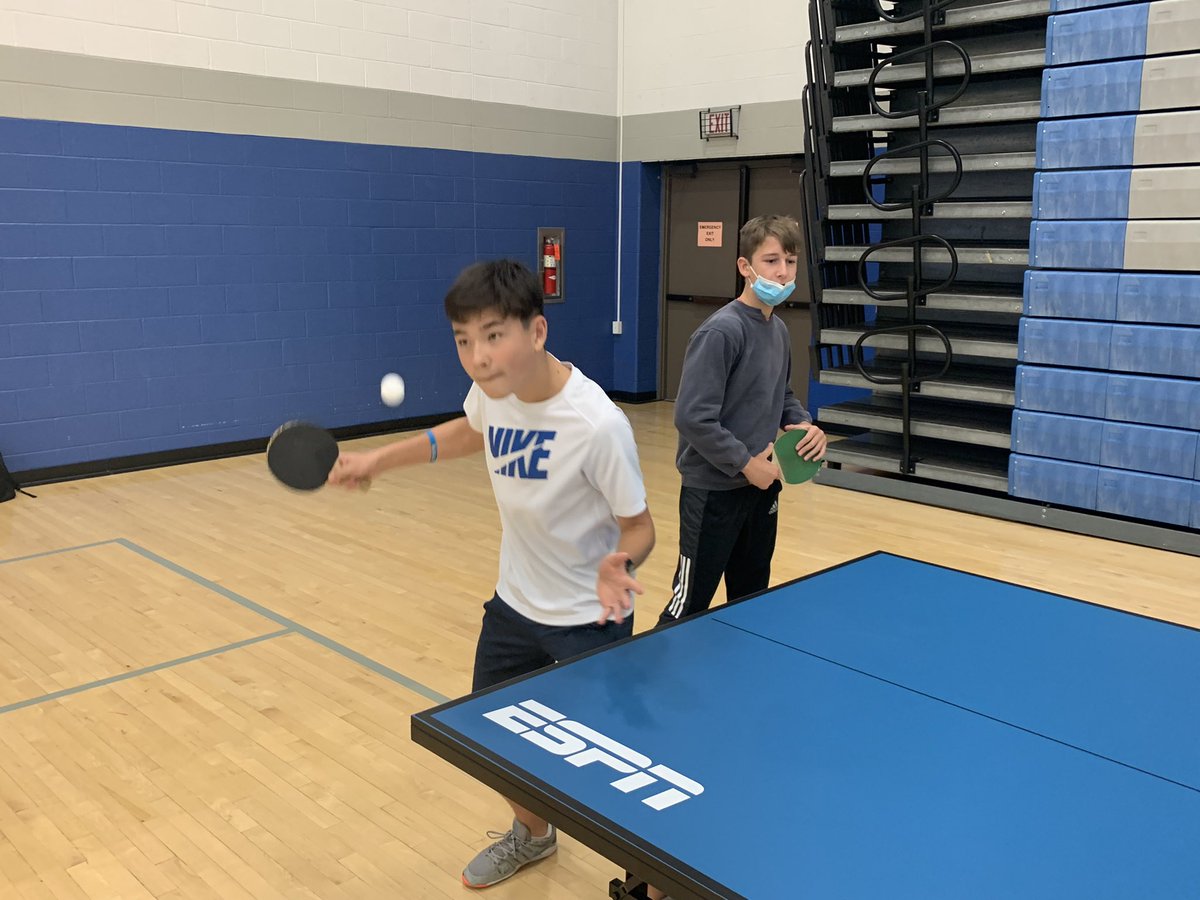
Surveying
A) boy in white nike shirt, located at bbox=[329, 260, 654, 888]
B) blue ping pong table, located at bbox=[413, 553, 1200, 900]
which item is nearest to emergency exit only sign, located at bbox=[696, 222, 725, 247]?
boy in white nike shirt, located at bbox=[329, 260, 654, 888]

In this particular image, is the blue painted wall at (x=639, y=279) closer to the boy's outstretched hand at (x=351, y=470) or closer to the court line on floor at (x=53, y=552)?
the court line on floor at (x=53, y=552)

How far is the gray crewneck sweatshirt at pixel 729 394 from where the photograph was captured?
278cm

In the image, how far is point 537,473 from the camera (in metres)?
2.03

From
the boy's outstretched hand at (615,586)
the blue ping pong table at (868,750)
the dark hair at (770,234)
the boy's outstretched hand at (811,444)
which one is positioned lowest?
the blue ping pong table at (868,750)

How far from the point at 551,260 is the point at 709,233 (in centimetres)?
143

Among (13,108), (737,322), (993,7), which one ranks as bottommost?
(737,322)

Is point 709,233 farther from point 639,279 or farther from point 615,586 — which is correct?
point 615,586

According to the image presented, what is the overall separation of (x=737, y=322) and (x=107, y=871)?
212 centimetres

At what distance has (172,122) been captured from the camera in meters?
6.52

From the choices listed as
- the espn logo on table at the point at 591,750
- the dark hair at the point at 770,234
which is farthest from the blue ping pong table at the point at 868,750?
the dark hair at the point at 770,234

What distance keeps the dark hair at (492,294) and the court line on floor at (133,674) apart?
234cm

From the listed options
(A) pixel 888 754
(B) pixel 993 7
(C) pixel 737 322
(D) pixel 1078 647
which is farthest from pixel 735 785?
(B) pixel 993 7

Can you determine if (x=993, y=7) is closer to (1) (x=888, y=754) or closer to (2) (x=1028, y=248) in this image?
(2) (x=1028, y=248)

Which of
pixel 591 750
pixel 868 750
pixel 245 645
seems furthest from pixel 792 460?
pixel 245 645
